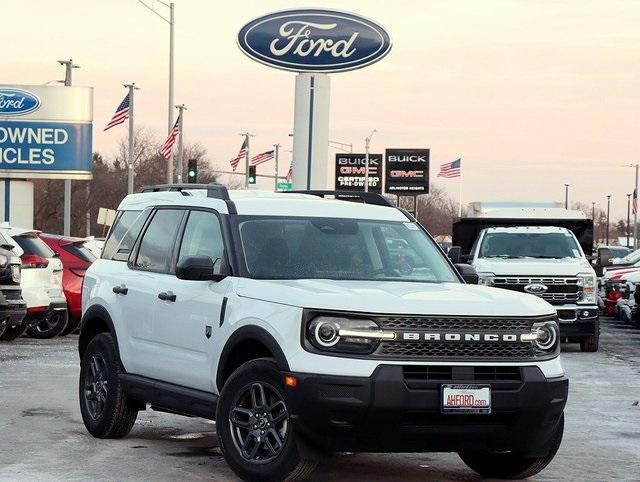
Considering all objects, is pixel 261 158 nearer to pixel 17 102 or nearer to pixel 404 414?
pixel 17 102

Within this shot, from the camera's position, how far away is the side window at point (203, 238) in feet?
32.5

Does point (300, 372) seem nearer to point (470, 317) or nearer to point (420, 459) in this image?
point (470, 317)

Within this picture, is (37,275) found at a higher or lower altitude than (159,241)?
lower

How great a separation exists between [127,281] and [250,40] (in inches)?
815

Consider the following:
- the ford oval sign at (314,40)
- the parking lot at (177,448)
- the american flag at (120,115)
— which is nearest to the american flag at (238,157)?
the american flag at (120,115)

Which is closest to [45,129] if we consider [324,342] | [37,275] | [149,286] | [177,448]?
[37,275]

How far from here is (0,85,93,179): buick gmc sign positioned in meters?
46.9

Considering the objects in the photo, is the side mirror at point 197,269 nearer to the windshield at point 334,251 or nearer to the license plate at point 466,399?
the windshield at point 334,251

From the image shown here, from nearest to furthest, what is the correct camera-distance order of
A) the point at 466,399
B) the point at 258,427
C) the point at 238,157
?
the point at 466,399
the point at 258,427
the point at 238,157

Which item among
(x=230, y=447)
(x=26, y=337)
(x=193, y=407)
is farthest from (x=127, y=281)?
(x=26, y=337)

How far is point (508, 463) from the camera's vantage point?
951 centimetres

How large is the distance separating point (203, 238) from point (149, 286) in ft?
2.14

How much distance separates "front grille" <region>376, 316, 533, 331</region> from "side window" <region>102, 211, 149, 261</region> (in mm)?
3310

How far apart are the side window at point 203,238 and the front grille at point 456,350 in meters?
1.74
